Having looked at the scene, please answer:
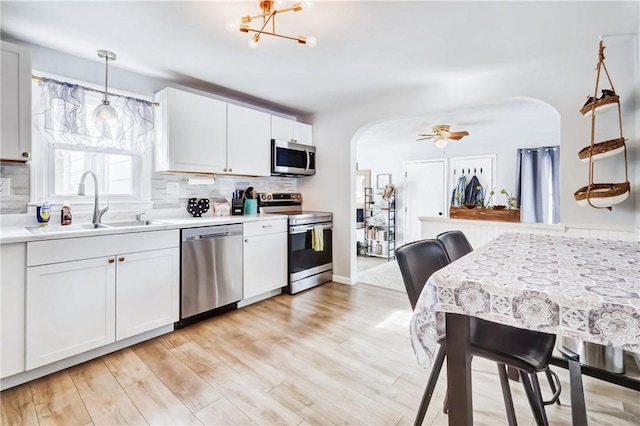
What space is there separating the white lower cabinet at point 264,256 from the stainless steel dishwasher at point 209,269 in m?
0.10

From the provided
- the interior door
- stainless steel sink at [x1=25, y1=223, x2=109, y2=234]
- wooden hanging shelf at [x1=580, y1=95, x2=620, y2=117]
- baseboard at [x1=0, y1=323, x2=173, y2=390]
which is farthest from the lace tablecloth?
the interior door

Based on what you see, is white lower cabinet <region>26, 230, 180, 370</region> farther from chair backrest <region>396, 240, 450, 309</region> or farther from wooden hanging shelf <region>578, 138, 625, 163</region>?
wooden hanging shelf <region>578, 138, 625, 163</region>

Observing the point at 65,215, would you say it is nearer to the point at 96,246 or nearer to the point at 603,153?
the point at 96,246

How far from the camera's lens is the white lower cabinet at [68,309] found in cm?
185

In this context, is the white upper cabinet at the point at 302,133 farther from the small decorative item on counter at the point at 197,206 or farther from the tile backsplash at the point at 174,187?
the small decorative item on counter at the point at 197,206

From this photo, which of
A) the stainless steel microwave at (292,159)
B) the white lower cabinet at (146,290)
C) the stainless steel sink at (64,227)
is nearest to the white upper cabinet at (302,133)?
the stainless steel microwave at (292,159)

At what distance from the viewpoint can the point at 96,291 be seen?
6.83 ft

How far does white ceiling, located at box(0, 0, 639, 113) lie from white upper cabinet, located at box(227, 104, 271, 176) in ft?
1.42

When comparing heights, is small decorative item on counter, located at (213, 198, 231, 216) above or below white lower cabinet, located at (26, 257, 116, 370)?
above

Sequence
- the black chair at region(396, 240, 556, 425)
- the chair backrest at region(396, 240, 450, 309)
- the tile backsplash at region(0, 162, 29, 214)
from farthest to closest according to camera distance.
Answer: the tile backsplash at region(0, 162, 29, 214), the chair backrest at region(396, 240, 450, 309), the black chair at region(396, 240, 556, 425)

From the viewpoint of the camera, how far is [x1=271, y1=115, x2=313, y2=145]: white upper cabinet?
12.2 feet

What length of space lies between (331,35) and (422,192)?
4641 millimetres

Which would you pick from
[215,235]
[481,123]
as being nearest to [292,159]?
[215,235]

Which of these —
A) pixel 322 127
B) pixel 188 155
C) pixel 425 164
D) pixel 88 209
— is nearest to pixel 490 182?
pixel 425 164
